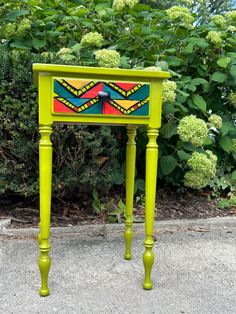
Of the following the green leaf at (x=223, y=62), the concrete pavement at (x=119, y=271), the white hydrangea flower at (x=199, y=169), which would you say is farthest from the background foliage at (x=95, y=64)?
the concrete pavement at (x=119, y=271)

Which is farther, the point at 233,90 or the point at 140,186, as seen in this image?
the point at 233,90

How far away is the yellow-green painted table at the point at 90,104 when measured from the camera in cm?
218

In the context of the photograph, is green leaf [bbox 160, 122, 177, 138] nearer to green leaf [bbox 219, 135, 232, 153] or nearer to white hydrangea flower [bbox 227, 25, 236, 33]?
green leaf [bbox 219, 135, 232, 153]

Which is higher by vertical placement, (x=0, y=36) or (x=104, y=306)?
(x=0, y=36)

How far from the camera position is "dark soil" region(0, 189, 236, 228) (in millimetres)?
3516

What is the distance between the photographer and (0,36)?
387 centimetres

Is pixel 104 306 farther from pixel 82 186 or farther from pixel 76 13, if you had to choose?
pixel 76 13

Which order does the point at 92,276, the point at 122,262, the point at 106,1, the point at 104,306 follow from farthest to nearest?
the point at 106,1, the point at 122,262, the point at 92,276, the point at 104,306

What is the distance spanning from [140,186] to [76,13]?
63.3 inches

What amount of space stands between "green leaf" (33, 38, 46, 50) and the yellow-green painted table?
5.29 feet

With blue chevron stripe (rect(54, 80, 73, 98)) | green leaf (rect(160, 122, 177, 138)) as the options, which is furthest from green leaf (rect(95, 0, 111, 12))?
blue chevron stripe (rect(54, 80, 73, 98))

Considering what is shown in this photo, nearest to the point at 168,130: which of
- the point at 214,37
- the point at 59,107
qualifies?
the point at 214,37

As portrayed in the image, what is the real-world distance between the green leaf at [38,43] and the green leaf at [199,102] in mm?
1412

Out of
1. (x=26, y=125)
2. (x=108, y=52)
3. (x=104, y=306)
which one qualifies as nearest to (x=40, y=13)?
(x=108, y=52)
